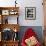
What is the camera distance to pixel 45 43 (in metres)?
5.73

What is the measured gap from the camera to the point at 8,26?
6160 millimetres

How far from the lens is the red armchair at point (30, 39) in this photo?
5.73 m

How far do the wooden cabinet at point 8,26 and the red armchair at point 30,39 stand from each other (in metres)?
0.35

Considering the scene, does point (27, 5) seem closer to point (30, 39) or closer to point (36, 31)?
point (36, 31)

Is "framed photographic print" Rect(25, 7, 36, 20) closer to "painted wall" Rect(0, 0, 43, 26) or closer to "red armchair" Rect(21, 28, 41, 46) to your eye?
"painted wall" Rect(0, 0, 43, 26)

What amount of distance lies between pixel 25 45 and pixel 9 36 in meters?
0.74

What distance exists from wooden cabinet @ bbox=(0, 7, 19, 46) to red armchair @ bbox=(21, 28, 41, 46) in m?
0.35

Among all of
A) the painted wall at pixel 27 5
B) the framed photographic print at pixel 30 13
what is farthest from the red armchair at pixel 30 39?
the framed photographic print at pixel 30 13

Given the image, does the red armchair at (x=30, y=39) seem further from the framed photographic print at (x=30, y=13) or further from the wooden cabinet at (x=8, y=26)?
the framed photographic print at (x=30, y=13)

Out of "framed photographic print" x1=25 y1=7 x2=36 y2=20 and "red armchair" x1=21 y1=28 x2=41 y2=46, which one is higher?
"framed photographic print" x1=25 y1=7 x2=36 y2=20

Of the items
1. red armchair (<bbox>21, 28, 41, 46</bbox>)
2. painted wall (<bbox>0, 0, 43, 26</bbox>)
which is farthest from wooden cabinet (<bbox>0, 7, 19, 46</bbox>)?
red armchair (<bbox>21, 28, 41, 46</bbox>)

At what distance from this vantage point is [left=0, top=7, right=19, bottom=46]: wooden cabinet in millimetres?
6039

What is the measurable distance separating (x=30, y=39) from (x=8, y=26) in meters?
1.01

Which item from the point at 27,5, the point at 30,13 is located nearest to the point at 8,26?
the point at 30,13
